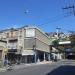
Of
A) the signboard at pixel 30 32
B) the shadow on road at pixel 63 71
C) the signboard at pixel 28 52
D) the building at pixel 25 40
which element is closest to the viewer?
the shadow on road at pixel 63 71

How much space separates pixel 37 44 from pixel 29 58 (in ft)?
30.4

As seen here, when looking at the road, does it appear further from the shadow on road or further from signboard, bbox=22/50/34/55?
signboard, bbox=22/50/34/55

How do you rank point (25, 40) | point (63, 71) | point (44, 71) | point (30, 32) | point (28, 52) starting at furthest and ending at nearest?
point (30, 32) < point (25, 40) < point (28, 52) < point (63, 71) < point (44, 71)

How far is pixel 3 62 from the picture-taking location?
53.7m

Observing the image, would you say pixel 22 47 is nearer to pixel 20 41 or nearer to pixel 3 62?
pixel 20 41

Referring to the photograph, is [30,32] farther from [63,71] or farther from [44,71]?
[44,71]

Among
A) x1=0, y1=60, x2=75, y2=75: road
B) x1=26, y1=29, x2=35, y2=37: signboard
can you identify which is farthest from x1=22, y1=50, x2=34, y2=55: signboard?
x1=0, y1=60, x2=75, y2=75: road

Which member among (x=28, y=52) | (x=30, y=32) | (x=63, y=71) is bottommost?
(x=63, y=71)

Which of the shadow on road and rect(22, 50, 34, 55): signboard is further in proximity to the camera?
rect(22, 50, 34, 55): signboard

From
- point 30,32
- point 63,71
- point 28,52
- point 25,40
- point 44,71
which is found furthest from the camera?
point 30,32

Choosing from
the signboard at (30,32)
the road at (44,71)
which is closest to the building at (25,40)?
the signboard at (30,32)

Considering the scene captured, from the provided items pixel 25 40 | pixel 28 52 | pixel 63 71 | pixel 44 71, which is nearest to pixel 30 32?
pixel 25 40

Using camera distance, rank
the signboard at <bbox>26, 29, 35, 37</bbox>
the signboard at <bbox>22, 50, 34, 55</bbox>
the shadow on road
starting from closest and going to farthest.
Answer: the shadow on road, the signboard at <bbox>22, 50, 34, 55</bbox>, the signboard at <bbox>26, 29, 35, 37</bbox>

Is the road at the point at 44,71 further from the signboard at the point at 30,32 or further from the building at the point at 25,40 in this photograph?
the signboard at the point at 30,32
